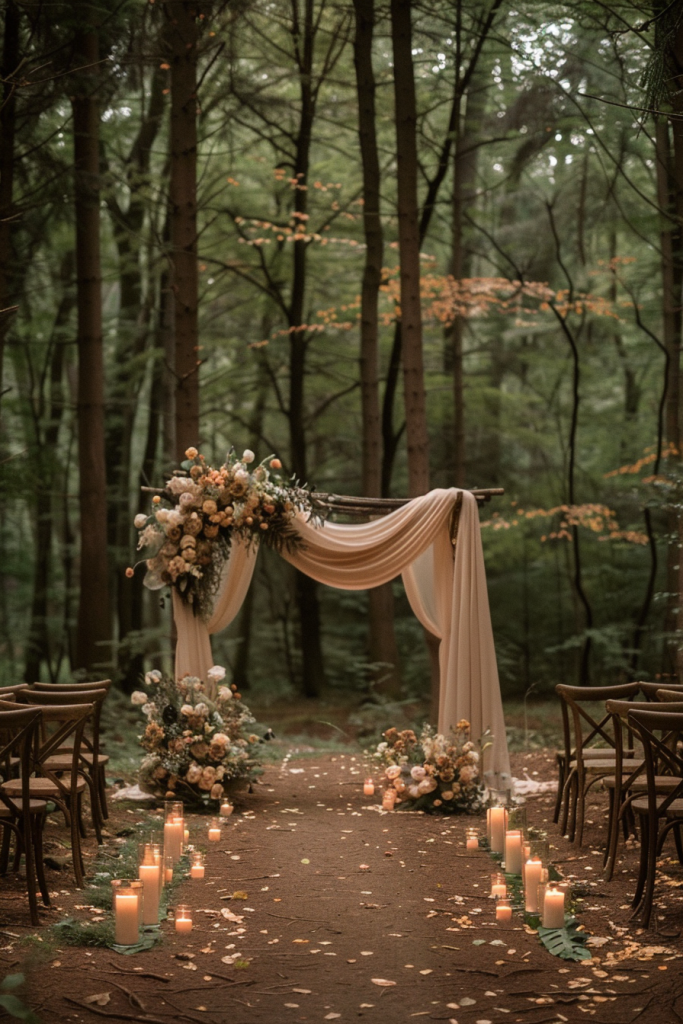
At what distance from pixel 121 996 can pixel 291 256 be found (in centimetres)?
1242

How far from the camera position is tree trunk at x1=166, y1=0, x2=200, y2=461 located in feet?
31.7

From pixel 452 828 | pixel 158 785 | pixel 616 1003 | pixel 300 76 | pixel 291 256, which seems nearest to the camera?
pixel 616 1003

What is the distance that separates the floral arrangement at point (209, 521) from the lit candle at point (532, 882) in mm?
3804

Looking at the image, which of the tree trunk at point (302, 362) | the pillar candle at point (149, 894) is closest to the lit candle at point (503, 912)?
the pillar candle at point (149, 894)

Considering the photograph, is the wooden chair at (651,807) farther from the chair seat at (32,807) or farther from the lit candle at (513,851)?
the chair seat at (32,807)

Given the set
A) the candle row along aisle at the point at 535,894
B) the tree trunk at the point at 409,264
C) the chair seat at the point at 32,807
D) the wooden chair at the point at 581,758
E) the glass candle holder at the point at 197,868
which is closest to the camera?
the candle row along aisle at the point at 535,894

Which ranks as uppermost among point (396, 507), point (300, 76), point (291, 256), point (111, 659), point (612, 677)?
point (300, 76)

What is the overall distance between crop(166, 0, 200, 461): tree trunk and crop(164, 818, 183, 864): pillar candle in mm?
4532

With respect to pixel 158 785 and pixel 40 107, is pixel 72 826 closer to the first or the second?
pixel 158 785

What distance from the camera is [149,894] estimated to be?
4621 mm

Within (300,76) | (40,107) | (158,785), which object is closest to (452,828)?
(158,785)

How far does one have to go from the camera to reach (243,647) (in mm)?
15906

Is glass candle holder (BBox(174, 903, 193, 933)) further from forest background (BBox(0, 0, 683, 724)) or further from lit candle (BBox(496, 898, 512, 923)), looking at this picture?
forest background (BBox(0, 0, 683, 724))

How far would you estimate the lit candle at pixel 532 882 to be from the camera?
4.77 m
